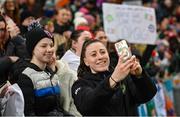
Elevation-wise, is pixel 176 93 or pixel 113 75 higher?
pixel 113 75

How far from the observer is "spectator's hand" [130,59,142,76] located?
Result: 5648mm

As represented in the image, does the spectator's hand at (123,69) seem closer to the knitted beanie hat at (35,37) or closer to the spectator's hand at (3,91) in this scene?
the spectator's hand at (3,91)

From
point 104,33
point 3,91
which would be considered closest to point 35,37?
point 3,91

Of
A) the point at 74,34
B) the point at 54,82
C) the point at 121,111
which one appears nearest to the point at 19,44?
the point at 74,34

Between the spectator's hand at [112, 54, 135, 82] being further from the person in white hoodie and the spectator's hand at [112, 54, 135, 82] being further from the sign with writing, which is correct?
the sign with writing

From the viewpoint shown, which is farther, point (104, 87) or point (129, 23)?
point (129, 23)

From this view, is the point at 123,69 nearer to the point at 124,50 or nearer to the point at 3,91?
the point at 124,50

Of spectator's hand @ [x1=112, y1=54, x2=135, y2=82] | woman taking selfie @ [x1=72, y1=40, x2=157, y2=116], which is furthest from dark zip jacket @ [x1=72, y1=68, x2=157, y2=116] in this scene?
spectator's hand @ [x1=112, y1=54, x2=135, y2=82]

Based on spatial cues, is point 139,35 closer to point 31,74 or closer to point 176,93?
point 176,93

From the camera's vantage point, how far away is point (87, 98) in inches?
224

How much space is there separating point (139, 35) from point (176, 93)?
11.6 ft

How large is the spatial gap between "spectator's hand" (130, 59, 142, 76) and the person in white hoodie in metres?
1.63

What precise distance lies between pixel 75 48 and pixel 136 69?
2211mm

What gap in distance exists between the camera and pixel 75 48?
25.9 ft
